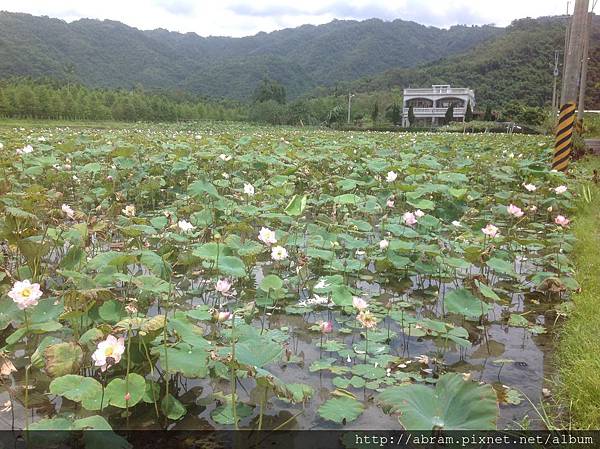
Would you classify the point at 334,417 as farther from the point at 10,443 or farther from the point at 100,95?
the point at 100,95

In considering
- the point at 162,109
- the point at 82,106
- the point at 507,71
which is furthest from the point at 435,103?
the point at 82,106

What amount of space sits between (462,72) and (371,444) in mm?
74229

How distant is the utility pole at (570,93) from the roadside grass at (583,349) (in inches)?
157

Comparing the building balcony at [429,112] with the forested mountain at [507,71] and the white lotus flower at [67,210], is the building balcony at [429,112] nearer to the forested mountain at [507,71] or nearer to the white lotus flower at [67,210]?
the forested mountain at [507,71]

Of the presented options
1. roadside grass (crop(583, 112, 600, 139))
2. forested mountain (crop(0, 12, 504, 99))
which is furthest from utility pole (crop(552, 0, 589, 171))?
forested mountain (crop(0, 12, 504, 99))

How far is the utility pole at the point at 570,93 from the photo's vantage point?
7.15 m

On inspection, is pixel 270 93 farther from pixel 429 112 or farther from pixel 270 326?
pixel 270 326

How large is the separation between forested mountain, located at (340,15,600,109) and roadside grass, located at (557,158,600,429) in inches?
2133

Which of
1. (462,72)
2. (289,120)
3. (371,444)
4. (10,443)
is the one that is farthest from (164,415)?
(462,72)

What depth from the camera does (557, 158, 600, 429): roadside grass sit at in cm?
168

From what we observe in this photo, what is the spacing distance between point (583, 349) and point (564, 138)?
6091 millimetres

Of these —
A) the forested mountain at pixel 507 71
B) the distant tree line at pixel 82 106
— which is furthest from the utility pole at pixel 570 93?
the forested mountain at pixel 507 71

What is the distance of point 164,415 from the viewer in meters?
1.70

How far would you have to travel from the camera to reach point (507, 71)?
6212 cm
